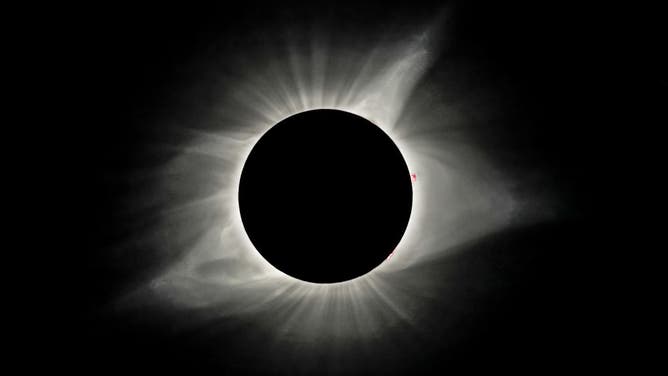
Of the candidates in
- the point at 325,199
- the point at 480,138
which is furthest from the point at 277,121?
the point at 480,138

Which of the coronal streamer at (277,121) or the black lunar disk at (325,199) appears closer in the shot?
the black lunar disk at (325,199)

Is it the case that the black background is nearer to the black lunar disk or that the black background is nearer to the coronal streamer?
the coronal streamer

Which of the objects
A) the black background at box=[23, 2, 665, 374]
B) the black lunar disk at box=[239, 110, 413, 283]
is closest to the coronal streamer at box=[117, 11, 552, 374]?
the black background at box=[23, 2, 665, 374]

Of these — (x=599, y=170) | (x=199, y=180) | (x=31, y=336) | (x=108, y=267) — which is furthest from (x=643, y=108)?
(x=31, y=336)

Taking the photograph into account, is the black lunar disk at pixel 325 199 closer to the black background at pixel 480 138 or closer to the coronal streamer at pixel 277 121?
the coronal streamer at pixel 277 121

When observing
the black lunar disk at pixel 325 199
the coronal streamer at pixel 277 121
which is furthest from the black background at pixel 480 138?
the black lunar disk at pixel 325 199

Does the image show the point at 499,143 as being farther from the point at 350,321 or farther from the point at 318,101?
the point at 350,321
